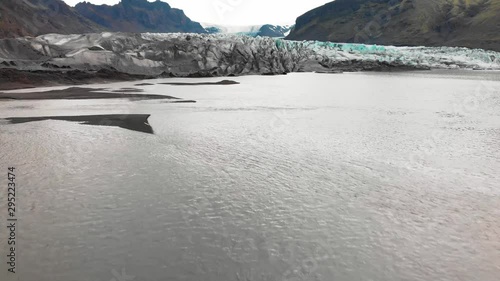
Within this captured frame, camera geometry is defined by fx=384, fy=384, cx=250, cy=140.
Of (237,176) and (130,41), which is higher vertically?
(130,41)

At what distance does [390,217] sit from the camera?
16.7 feet

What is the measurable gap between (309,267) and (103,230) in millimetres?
2442

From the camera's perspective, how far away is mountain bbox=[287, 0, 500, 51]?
113 m

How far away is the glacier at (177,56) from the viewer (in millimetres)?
30469

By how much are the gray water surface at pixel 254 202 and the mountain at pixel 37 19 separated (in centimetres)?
9409

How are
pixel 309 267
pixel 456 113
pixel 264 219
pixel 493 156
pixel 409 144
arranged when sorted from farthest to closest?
pixel 456 113
pixel 409 144
pixel 493 156
pixel 264 219
pixel 309 267

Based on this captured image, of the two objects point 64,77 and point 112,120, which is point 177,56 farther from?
point 112,120

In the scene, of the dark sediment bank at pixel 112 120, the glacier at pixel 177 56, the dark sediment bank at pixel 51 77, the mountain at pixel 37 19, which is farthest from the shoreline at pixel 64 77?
the mountain at pixel 37 19

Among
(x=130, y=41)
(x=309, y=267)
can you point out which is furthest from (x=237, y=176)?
(x=130, y=41)

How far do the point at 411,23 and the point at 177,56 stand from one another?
4834 inches

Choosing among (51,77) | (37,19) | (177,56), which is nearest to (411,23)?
(177,56)

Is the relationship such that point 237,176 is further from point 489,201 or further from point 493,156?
point 493,156

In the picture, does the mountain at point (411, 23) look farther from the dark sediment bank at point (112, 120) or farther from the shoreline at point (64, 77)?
the dark sediment bank at point (112, 120)

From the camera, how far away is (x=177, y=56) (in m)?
36.5
